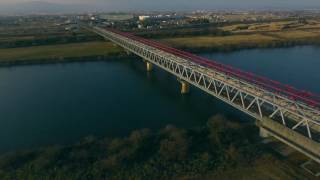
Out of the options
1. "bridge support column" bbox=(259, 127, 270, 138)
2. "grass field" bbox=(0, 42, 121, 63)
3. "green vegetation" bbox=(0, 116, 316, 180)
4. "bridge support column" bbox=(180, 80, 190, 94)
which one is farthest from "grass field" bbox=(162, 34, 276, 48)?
"green vegetation" bbox=(0, 116, 316, 180)

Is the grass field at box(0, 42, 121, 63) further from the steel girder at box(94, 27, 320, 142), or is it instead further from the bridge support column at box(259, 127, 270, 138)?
the bridge support column at box(259, 127, 270, 138)

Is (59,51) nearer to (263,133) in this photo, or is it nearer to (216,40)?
(216,40)

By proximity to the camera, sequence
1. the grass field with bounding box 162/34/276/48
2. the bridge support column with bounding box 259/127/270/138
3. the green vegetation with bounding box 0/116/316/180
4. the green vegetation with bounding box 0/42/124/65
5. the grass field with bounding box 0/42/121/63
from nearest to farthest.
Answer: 1. the green vegetation with bounding box 0/116/316/180
2. the bridge support column with bounding box 259/127/270/138
3. the green vegetation with bounding box 0/42/124/65
4. the grass field with bounding box 0/42/121/63
5. the grass field with bounding box 162/34/276/48

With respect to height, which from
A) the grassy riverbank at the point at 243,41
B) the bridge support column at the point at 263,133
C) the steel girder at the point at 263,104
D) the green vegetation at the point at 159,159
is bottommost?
the green vegetation at the point at 159,159

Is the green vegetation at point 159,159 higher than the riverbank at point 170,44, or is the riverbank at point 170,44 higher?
the riverbank at point 170,44

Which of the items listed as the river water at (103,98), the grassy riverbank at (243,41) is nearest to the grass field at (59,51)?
the river water at (103,98)

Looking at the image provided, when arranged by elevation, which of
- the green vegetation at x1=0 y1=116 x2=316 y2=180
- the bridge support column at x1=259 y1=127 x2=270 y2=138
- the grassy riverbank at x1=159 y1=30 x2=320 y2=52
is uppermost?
the grassy riverbank at x1=159 y1=30 x2=320 y2=52

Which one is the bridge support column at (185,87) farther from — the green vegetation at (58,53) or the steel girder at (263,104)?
the green vegetation at (58,53)

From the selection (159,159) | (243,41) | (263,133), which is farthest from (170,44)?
(159,159)
